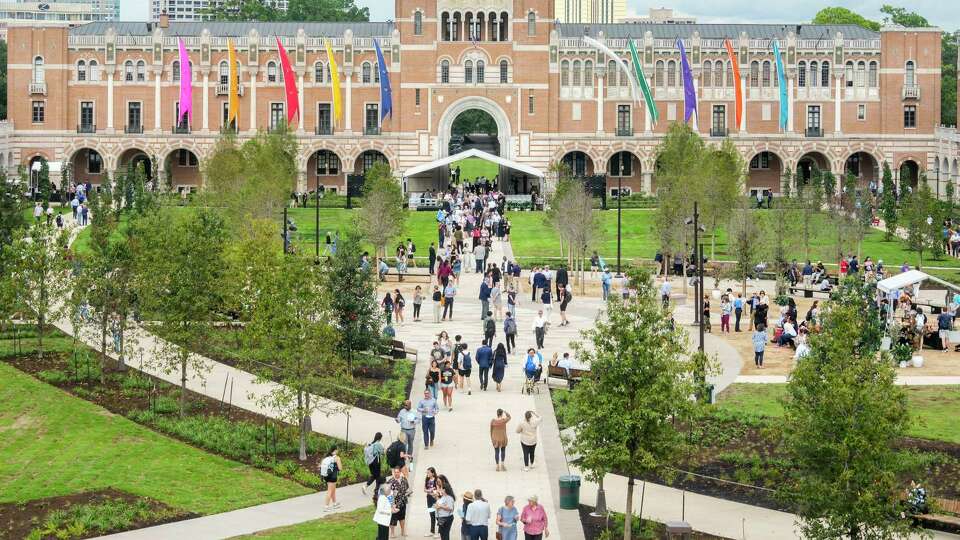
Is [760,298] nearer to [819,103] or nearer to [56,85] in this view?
[819,103]

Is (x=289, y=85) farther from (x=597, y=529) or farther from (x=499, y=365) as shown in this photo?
(x=597, y=529)

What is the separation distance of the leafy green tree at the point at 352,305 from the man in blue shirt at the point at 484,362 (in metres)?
3.57

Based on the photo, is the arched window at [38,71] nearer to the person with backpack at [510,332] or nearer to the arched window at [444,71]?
the arched window at [444,71]

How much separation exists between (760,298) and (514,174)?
47814 millimetres

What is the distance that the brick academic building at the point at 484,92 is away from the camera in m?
101

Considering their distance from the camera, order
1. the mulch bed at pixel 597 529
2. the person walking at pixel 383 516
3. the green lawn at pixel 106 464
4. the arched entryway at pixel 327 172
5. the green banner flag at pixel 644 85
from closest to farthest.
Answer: the person walking at pixel 383 516 → the mulch bed at pixel 597 529 → the green lawn at pixel 106 464 → the green banner flag at pixel 644 85 → the arched entryway at pixel 327 172

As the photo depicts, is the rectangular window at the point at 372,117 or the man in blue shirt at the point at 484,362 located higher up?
the rectangular window at the point at 372,117

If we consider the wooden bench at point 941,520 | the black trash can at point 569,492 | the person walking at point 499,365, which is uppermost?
the person walking at point 499,365

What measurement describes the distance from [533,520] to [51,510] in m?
9.21

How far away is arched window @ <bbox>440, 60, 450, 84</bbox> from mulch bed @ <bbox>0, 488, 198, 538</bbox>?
70794 mm

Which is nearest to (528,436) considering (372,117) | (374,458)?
(374,458)

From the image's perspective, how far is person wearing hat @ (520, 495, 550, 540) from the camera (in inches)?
1070

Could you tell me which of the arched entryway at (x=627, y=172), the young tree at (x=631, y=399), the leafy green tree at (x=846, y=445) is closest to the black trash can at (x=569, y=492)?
the young tree at (x=631, y=399)

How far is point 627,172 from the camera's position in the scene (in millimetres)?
104000
